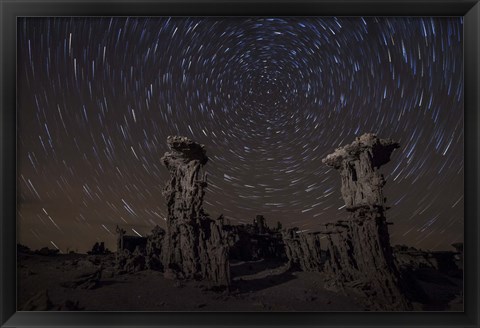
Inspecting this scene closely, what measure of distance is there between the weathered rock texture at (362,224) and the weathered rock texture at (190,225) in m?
1.89

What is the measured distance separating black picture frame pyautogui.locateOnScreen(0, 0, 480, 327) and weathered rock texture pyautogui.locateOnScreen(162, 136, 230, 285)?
92cm

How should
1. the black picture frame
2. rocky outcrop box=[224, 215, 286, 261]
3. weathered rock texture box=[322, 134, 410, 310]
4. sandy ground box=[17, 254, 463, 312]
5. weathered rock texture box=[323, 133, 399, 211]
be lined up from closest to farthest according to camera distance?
the black picture frame → sandy ground box=[17, 254, 463, 312] → weathered rock texture box=[322, 134, 410, 310] → weathered rock texture box=[323, 133, 399, 211] → rocky outcrop box=[224, 215, 286, 261]

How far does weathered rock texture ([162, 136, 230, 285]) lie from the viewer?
622 cm

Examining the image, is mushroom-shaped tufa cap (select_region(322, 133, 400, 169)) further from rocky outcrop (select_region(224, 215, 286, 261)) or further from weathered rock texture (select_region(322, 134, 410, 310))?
rocky outcrop (select_region(224, 215, 286, 261))

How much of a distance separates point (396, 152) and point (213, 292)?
3.78 metres

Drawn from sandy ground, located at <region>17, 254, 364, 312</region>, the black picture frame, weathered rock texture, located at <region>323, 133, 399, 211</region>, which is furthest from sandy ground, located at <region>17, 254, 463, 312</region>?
weathered rock texture, located at <region>323, 133, 399, 211</region>

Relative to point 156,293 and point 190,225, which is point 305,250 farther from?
point 156,293

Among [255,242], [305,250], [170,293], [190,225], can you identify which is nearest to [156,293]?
[170,293]

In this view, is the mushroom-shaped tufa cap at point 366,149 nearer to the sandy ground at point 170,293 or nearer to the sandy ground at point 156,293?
the sandy ground at point 170,293

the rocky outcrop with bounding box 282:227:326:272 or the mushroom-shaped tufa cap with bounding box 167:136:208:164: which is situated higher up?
the mushroom-shaped tufa cap with bounding box 167:136:208:164
